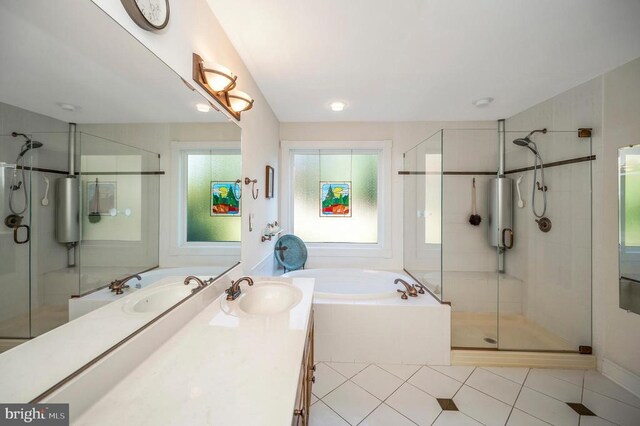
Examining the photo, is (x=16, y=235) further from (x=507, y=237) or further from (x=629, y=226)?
(x=507, y=237)

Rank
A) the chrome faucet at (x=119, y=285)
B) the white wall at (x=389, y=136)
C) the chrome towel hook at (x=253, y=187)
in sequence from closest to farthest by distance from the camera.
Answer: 1. the chrome faucet at (x=119, y=285)
2. the chrome towel hook at (x=253, y=187)
3. the white wall at (x=389, y=136)

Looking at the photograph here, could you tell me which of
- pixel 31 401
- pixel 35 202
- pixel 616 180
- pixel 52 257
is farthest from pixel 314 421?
pixel 616 180

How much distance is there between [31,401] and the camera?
510 mm

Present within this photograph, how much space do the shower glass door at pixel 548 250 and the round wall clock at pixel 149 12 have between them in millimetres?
3112

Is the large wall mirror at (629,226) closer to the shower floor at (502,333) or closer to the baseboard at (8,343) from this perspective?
the shower floor at (502,333)

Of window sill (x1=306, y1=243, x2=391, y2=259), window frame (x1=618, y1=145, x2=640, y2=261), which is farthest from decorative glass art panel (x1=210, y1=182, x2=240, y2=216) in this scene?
window frame (x1=618, y1=145, x2=640, y2=261)

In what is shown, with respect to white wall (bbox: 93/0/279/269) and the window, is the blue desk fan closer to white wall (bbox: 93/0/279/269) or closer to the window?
white wall (bbox: 93/0/279/269)

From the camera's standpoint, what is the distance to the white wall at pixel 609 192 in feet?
5.60

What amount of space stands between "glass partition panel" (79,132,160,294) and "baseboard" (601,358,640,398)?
3.18 m

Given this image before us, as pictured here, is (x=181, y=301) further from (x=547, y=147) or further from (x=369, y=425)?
(x=547, y=147)

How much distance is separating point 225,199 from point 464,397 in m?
2.12

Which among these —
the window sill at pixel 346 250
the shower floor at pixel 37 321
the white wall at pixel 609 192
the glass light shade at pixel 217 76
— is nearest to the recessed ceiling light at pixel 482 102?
the white wall at pixel 609 192

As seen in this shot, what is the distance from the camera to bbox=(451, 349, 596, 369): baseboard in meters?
1.91

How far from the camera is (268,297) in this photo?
1.56m
